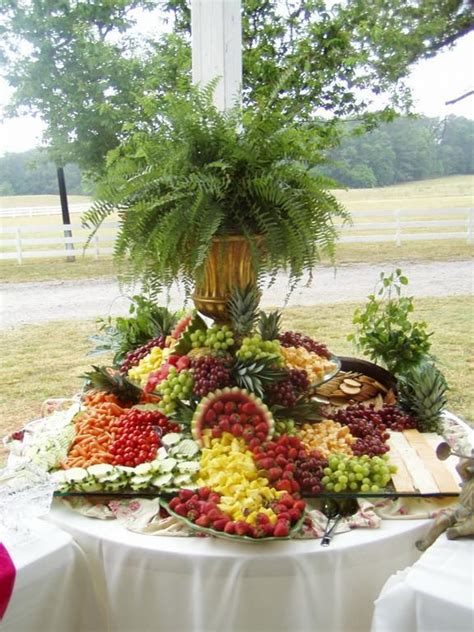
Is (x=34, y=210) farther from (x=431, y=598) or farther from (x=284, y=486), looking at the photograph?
(x=431, y=598)

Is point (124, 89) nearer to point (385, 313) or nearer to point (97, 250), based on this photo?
point (97, 250)

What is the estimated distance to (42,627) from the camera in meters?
1.31

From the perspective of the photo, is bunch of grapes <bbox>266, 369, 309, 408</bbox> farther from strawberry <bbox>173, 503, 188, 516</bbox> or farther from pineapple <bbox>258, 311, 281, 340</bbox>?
strawberry <bbox>173, 503, 188, 516</bbox>

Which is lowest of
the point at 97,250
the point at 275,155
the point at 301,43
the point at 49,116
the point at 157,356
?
the point at 157,356

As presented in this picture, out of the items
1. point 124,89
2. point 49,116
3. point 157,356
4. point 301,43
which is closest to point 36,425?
point 157,356

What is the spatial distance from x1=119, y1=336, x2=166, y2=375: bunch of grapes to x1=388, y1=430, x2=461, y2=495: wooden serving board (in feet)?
2.53

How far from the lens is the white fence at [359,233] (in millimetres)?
2561

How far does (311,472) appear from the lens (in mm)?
1454

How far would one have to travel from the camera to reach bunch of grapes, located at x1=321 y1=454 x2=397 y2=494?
1.42m

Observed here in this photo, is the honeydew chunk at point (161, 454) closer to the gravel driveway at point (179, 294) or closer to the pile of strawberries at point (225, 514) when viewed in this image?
the pile of strawberries at point (225, 514)

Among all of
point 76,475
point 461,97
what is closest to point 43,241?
point 76,475

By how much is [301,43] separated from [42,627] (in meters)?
2.25

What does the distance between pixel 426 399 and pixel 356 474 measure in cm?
50

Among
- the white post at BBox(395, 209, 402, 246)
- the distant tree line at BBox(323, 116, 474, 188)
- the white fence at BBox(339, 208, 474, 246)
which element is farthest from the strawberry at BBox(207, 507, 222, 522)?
the white post at BBox(395, 209, 402, 246)
